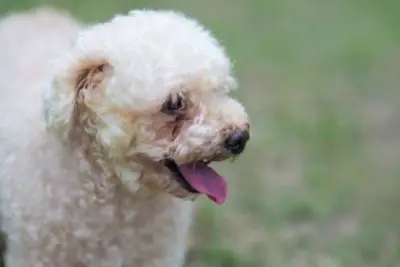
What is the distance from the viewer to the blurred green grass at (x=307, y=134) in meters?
3.54

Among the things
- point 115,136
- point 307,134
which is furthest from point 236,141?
point 307,134

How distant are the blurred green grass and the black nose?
3.47 feet

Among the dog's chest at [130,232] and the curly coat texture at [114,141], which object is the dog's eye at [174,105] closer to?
the curly coat texture at [114,141]

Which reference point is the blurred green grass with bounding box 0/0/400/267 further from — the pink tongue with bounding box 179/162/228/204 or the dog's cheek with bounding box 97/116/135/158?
the dog's cheek with bounding box 97/116/135/158

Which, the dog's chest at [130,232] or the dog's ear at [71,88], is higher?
the dog's ear at [71,88]

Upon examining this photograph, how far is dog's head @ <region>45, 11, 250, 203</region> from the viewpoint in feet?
7.95

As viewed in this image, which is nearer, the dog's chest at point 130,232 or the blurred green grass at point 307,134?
the dog's chest at point 130,232

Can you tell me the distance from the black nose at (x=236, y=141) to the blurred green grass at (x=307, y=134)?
1056mm

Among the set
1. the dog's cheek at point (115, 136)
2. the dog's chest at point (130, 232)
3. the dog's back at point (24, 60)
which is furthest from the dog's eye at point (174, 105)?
the dog's back at point (24, 60)

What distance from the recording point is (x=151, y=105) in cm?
243

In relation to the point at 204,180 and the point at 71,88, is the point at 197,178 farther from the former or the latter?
the point at 71,88

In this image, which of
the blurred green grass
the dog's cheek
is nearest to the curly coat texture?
the dog's cheek

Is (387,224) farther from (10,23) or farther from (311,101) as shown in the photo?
(10,23)

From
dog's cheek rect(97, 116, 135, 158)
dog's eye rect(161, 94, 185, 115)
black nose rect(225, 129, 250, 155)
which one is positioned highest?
dog's eye rect(161, 94, 185, 115)
